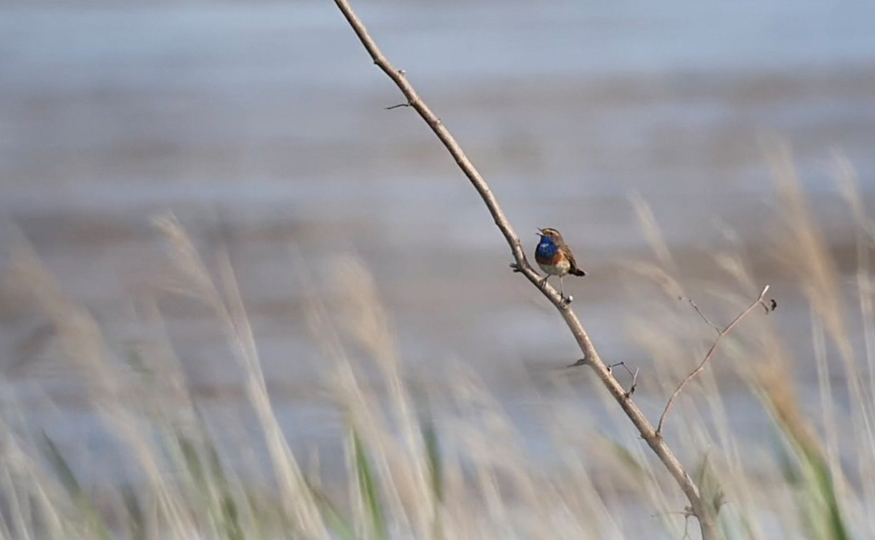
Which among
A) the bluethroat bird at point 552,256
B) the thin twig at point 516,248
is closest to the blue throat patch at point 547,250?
the bluethroat bird at point 552,256

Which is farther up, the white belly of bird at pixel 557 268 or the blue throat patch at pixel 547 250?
the blue throat patch at pixel 547 250

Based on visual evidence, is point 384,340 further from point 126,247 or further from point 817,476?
point 126,247

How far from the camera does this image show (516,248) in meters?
1.20

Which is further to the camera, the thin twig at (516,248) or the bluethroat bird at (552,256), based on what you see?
the bluethroat bird at (552,256)

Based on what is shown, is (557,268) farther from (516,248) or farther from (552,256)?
(516,248)

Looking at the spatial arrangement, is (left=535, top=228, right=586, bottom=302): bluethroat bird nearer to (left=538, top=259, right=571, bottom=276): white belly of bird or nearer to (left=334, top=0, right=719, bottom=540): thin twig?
(left=538, top=259, right=571, bottom=276): white belly of bird

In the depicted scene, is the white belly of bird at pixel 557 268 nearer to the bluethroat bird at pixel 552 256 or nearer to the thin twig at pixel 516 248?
the bluethroat bird at pixel 552 256

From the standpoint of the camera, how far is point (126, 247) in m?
5.47

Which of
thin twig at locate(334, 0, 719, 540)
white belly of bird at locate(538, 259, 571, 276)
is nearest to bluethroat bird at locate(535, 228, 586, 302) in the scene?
white belly of bird at locate(538, 259, 571, 276)

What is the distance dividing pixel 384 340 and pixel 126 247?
12.2ft

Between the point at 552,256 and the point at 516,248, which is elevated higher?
the point at 516,248

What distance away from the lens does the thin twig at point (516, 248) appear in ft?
3.91

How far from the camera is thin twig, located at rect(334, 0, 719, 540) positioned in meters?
1.19

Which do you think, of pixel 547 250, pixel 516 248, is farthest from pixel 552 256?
pixel 516 248
